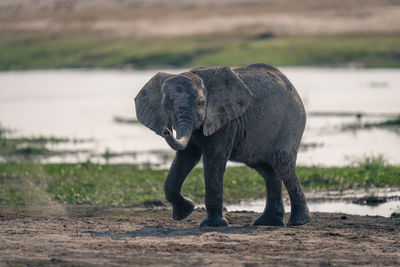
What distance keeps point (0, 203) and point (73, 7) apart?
87234mm

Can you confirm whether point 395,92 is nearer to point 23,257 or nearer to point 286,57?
point 286,57

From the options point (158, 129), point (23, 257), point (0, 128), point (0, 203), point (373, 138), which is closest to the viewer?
point (23, 257)

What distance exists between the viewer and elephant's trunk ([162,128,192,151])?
9.79 metres

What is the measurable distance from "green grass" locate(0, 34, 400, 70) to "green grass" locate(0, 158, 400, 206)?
36784mm

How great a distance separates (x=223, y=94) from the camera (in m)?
11.4

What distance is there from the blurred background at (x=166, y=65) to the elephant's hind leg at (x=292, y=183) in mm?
3359

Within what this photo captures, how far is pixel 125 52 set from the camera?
2613 inches

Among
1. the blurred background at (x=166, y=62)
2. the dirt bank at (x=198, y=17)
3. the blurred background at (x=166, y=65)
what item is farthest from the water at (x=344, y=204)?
the dirt bank at (x=198, y=17)

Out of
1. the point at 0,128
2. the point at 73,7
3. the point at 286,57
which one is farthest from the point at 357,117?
the point at 73,7

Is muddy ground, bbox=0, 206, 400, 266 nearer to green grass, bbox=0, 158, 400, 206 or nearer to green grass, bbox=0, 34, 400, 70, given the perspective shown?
green grass, bbox=0, 158, 400, 206

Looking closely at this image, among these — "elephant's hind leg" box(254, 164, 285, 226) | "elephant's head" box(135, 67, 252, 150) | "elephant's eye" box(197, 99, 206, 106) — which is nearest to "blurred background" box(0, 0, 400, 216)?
"elephant's hind leg" box(254, 164, 285, 226)

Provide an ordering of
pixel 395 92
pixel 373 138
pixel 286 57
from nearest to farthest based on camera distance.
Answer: pixel 373 138, pixel 395 92, pixel 286 57

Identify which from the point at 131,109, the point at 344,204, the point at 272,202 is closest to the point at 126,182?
the point at 344,204

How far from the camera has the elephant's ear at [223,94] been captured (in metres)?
11.2
